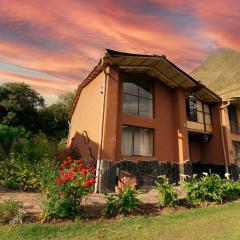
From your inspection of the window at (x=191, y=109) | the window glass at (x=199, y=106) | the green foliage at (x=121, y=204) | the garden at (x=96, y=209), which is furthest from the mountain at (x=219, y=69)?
the green foliage at (x=121, y=204)

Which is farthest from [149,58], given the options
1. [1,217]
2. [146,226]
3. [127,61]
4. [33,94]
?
[33,94]

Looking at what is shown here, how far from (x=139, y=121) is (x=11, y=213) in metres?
9.84

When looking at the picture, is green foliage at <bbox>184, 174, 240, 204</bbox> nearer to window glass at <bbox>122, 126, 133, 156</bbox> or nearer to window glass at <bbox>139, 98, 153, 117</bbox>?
window glass at <bbox>122, 126, 133, 156</bbox>

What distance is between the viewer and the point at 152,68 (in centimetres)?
1603

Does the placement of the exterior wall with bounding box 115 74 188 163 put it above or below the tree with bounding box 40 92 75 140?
below

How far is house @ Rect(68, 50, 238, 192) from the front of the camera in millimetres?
13500

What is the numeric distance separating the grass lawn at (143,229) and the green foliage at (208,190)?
4.95 ft

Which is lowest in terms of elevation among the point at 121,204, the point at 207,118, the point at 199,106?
the point at 121,204

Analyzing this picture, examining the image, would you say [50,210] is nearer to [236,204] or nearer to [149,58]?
[236,204]

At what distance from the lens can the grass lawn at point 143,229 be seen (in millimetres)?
6324

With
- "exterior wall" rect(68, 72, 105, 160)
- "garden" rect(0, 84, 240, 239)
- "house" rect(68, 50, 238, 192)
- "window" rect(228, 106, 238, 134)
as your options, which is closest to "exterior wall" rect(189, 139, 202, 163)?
"house" rect(68, 50, 238, 192)

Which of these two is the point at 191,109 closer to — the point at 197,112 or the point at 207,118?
the point at 197,112

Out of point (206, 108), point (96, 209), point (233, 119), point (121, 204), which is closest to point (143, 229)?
point (121, 204)

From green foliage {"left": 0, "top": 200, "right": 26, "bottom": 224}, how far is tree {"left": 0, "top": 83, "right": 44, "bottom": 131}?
25442 millimetres
